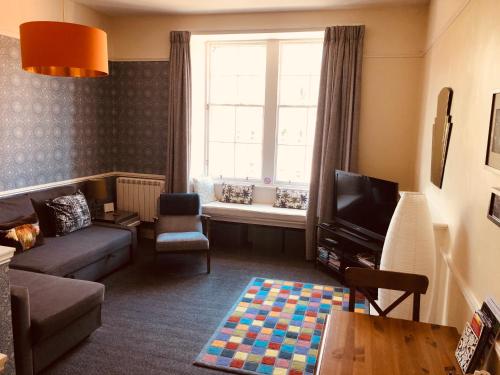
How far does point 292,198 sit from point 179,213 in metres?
1.42

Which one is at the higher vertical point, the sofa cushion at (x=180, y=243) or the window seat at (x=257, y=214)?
the window seat at (x=257, y=214)

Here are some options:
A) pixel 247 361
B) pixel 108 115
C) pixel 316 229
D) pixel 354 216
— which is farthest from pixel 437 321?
pixel 108 115

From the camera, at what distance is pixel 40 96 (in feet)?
13.8

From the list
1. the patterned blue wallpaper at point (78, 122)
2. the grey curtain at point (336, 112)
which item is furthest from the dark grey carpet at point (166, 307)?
the patterned blue wallpaper at point (78, 122)

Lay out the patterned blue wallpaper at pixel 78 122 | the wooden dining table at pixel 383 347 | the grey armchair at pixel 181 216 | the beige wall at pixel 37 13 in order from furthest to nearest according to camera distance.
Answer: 1. the grey armchair at pixel 181 216
2. the patterned blue wallpaper at pixel 78 122
3. the beige wall at pixel 37 13
4. the wooden dining table at pixel 383 347

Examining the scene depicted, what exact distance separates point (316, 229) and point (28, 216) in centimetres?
300

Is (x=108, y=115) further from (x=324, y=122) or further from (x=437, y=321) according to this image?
(x=437, y=321)

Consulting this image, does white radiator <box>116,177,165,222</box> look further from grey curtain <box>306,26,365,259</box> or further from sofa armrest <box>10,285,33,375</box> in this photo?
sofa armrest <box>10,285,33,375</box>

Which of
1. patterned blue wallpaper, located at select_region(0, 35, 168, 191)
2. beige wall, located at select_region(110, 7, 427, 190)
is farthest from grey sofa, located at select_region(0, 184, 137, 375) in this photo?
beige wall, located at select_region(110, 7, 427, 190)

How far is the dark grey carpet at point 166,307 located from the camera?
8.89 ft

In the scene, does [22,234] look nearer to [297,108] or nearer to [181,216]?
[181,216]

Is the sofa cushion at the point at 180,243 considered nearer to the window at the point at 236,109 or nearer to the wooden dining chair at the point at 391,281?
the window at the point at 236,109

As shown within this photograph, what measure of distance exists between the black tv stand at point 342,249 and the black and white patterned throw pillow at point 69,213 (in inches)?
101

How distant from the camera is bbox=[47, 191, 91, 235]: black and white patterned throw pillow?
4.02m
